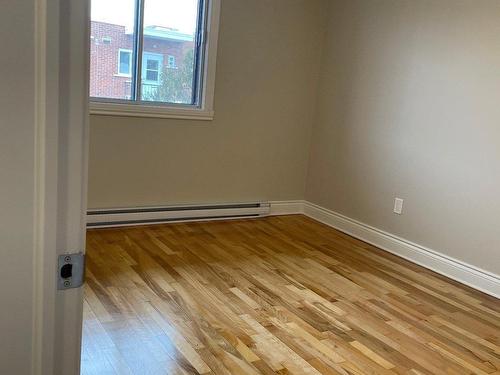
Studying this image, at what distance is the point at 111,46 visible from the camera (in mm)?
3596

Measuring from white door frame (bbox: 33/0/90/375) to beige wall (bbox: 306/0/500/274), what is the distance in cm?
307

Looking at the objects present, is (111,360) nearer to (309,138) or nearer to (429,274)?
(429,274)

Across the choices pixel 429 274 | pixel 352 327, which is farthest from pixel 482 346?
pixel 429 274

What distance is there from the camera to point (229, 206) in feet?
14.1

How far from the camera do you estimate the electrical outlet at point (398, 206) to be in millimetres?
3770

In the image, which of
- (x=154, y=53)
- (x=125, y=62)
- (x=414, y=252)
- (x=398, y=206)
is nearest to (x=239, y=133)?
(x=154, y=53)

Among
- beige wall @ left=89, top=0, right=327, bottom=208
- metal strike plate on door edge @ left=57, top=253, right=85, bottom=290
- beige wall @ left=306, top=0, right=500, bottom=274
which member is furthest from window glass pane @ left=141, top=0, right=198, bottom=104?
metal strike plate on door edge @ left=57, top=253, right=85, bottom=290

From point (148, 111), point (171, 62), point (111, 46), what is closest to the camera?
point (111, 46)

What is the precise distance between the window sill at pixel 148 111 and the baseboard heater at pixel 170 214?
2.44 ft

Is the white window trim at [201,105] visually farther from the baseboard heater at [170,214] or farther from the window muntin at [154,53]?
the baseboard heater at [170,214]

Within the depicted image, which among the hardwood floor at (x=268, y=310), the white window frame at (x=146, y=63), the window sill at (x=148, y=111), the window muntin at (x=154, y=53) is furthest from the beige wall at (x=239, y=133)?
the hardwood floor at (x=268, y=310)

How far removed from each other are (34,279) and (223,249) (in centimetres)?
291

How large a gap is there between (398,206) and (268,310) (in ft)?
5.45

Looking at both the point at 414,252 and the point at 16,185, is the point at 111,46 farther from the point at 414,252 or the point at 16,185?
the point at 16,185
